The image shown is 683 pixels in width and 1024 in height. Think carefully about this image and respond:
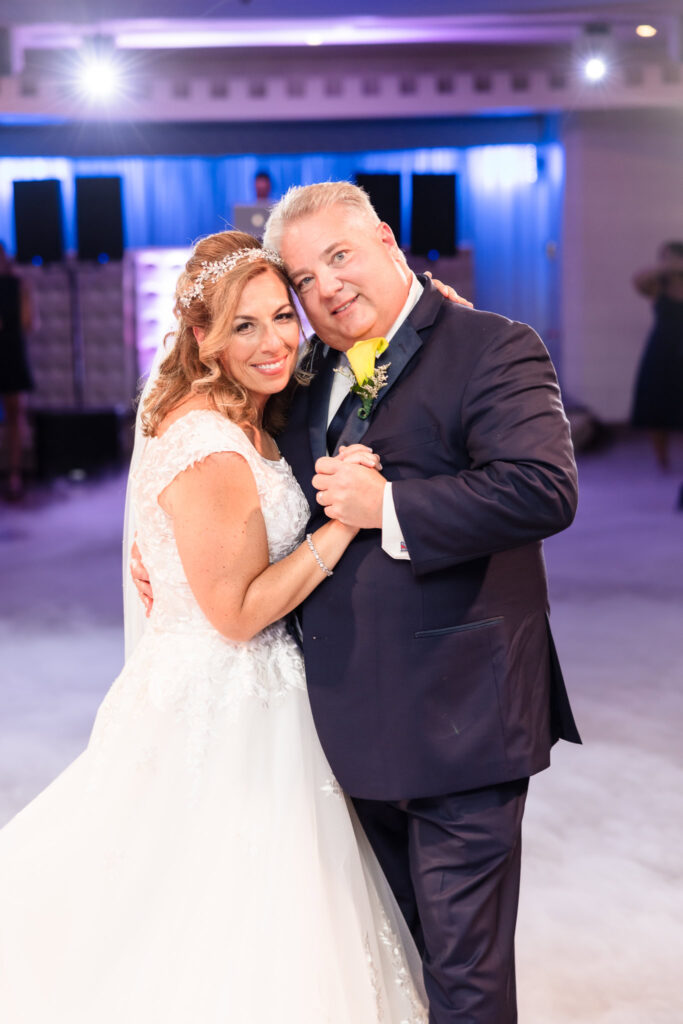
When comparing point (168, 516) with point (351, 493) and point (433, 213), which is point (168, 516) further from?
point (433, 213)

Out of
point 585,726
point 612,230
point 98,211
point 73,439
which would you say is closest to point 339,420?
point 585,726

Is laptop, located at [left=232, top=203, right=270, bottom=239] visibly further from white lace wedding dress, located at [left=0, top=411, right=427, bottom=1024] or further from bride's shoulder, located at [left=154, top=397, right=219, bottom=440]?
white lace wedding dress, located at [left=0, top=411, right=427, bottom=1024]

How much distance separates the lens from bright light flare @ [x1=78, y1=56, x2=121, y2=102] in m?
8.89

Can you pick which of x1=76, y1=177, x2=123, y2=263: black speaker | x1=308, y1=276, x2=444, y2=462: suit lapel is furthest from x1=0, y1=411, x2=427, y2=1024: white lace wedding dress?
x1=76, y1=177, x2=123, y2=263: black speaker

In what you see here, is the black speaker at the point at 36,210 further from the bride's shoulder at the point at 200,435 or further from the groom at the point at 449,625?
the groom at the point at 449,625

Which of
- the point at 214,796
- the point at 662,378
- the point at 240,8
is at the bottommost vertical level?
the point at 214,796

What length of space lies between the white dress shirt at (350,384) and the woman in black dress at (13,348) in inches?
303

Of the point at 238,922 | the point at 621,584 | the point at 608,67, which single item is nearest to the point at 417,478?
the point at 238,922

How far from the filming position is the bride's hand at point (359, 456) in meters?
1.73

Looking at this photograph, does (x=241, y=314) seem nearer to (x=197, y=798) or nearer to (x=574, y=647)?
(x=197, y=798)

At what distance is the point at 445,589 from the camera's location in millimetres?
1769

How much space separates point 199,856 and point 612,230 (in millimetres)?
10374

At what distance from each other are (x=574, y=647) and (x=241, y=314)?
317 cm

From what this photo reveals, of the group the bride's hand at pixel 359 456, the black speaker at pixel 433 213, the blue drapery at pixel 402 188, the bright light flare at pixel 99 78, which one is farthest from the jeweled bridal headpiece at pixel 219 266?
the blue drapery at pixel 402 188
